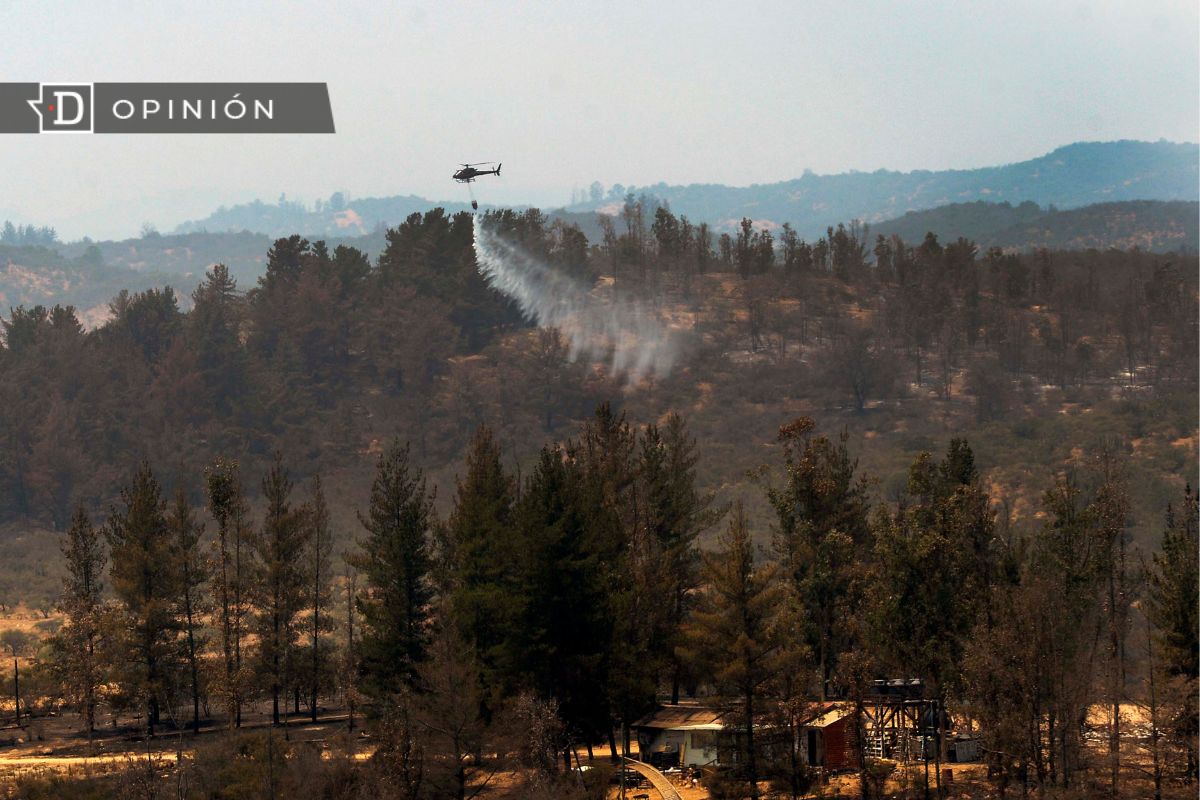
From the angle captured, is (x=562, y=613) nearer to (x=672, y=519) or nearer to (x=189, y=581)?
(x=672, y=519)

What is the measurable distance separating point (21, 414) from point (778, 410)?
7377 centimetres

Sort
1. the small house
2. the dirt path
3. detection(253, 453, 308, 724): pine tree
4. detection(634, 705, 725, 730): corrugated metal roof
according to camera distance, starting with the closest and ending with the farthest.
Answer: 1. the dirt path
2. the small house
3. detection(634, 705, 725, 730): corrugated metal roof
4. detection(253, 453, 308, 724): pine tree

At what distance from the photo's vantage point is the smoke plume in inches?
5620

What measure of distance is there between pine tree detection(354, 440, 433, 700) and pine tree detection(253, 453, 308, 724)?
5.27 meters

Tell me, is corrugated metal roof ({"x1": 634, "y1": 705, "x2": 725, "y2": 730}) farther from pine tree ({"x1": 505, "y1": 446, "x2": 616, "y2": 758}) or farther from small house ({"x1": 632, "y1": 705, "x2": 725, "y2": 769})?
pine tree ({"x1": 505, "y1": 446, "x2": 616, "y2": 758})

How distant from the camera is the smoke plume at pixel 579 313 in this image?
142750 millimetres

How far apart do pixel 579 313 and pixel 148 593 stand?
3833 inches

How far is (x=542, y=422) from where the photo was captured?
130 metres

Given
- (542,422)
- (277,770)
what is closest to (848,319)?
(542,422)

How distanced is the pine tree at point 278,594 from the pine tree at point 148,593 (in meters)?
3.82

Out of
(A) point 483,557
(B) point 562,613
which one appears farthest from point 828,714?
(A) point 483,557

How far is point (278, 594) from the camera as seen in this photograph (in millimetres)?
59406

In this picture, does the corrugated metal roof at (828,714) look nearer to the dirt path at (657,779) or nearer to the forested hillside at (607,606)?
the forested hillside at (607,606)

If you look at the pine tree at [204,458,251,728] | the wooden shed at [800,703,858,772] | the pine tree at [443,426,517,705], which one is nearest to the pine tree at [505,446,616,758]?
the pine tree at [443,426,517,705]
